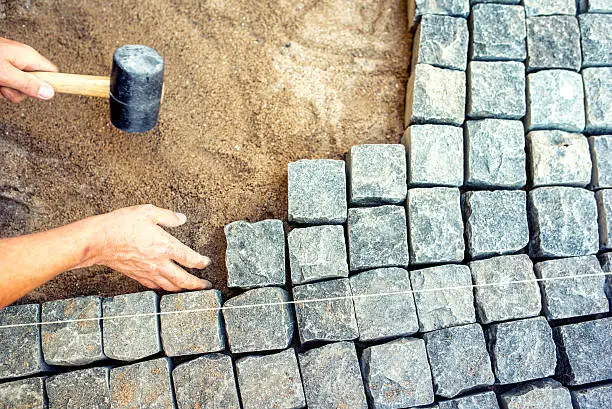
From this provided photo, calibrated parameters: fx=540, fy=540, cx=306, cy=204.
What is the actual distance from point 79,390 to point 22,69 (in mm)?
1744

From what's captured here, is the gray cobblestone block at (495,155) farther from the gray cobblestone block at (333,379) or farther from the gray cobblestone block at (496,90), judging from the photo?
the gray cobblestone block at (333,379)

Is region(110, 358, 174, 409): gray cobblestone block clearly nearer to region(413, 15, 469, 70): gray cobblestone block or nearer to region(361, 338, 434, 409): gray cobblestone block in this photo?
region(361, 338, 434, 409): gray cobblestone block

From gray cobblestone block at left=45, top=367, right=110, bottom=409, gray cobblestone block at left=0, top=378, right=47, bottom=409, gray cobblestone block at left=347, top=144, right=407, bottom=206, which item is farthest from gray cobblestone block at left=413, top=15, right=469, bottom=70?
gray cobblestone block at left=0, top=378, right=47, bottom=409

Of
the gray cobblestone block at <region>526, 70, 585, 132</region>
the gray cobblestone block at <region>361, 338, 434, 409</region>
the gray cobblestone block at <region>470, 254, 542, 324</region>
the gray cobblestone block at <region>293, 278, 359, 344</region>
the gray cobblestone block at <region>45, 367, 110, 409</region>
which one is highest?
the gray cobblestone block at <region>526, 70, 585, 132</region>

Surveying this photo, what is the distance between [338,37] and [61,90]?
1.68 m

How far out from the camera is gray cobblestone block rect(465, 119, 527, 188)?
3180mm

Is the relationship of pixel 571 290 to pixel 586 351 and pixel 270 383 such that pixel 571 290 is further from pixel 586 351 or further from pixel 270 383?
pixel 270 383

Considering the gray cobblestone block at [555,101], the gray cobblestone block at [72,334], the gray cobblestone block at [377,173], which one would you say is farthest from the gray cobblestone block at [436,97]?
the gray cobblestone block at [72,334]

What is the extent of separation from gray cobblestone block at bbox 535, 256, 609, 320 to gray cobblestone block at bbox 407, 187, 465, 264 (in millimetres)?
529

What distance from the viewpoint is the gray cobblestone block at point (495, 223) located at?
312cm

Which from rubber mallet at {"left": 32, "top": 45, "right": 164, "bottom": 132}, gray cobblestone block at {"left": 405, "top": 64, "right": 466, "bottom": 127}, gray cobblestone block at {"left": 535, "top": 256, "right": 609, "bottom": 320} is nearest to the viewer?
rubber mallet at {"left": 32, "top": 45, "right": 164, "bottom": 132}

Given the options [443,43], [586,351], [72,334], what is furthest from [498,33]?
[72,334]

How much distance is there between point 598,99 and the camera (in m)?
3.28

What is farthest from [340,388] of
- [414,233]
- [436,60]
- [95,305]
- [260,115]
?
[436,60]
